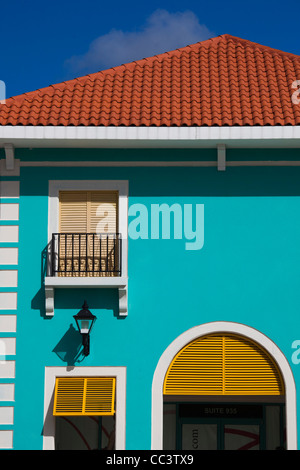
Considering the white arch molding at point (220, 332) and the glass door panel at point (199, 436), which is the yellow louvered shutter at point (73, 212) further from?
the glass door panel at point (199, 436)

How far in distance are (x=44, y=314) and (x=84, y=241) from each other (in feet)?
5.40

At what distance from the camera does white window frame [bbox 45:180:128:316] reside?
14.2 meters

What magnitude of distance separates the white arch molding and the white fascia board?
11.9ft

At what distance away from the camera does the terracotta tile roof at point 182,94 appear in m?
14.7

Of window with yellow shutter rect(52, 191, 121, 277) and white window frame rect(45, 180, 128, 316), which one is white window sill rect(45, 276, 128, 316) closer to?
white window frame rect(45, 180, 128, 316)

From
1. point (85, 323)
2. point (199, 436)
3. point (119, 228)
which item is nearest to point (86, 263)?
point (119, 228)

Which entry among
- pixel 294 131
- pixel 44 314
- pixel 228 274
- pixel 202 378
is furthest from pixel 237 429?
pixel 294 131

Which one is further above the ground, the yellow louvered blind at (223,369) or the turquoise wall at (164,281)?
the turquoise wall at (164,281)

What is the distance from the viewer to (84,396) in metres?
14.1

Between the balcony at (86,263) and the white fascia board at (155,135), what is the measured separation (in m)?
1.91

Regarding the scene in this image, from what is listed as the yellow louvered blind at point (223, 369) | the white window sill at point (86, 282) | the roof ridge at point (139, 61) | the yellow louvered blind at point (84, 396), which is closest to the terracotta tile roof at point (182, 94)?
the roof ridge at point (139, 61)

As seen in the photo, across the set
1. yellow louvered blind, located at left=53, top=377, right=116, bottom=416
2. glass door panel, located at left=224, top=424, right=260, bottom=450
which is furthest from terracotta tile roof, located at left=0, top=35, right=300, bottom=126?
glass door panel, located at left=224, top=424, right=260, bottom=450
